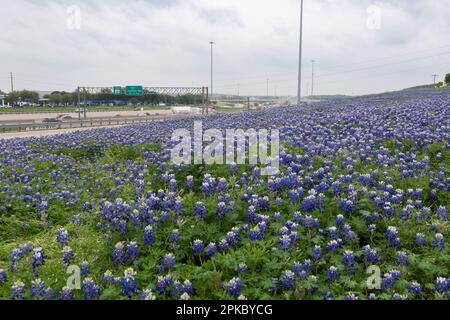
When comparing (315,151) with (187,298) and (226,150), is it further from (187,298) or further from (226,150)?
(187,298)

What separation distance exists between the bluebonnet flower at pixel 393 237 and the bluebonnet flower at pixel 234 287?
172 centimetres

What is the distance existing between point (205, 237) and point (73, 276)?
1.34 m

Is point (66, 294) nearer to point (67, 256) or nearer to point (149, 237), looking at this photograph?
point (67, 256)

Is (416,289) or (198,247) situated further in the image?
(198,247)

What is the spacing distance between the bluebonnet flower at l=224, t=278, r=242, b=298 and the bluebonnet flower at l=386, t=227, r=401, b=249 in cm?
172

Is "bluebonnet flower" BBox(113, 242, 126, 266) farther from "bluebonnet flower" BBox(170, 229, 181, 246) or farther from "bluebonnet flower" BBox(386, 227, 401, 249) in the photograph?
"bluebonnet flower" BBox(386, 227, 401, 249)

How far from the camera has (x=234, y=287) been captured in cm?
310

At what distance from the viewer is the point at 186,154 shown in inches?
283

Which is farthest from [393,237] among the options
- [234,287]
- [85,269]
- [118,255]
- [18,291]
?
[18,291]

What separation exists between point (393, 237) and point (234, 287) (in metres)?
1.81

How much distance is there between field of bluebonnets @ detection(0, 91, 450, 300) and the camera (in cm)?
326

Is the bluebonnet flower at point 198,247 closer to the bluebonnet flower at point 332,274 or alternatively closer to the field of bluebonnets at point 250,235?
the field of bluebonnets at point 250,235

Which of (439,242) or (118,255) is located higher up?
(439,242)

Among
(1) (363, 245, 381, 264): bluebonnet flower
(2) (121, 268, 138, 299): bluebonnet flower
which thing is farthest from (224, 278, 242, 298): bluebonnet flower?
(1) (363, 245, 381, 264): bluebonnet flower
